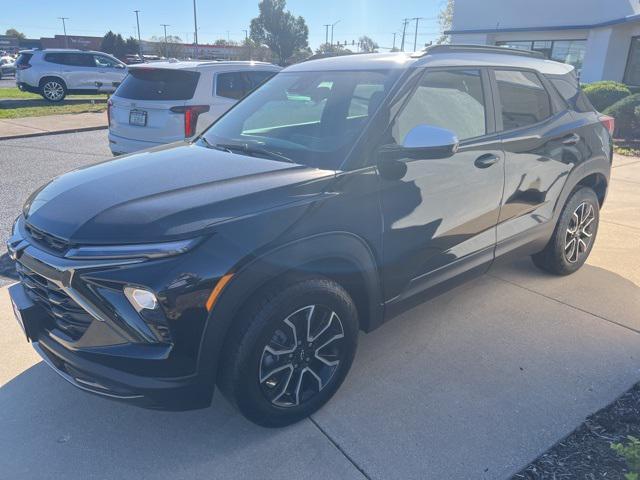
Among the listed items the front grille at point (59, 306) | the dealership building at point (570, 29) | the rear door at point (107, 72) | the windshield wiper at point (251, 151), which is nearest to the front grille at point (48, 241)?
the front grille at point (59, 306)

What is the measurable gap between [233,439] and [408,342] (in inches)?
54.3

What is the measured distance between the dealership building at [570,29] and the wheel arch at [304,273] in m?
20.3

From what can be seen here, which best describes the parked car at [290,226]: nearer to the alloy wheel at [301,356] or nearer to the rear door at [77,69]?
the alloy wheel at [301,356]

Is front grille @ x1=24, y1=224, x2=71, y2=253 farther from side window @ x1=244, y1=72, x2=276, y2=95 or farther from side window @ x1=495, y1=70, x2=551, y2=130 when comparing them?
side window @ x1=244, y1=72, x2=276, y2=95

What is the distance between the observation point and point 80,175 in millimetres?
2854

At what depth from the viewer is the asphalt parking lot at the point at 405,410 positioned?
2.42 metres

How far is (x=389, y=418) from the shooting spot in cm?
272

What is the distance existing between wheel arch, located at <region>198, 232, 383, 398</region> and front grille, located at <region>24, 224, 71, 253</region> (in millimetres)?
741

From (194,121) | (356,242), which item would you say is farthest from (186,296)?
(194,121)

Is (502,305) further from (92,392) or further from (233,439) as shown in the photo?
(92,392)

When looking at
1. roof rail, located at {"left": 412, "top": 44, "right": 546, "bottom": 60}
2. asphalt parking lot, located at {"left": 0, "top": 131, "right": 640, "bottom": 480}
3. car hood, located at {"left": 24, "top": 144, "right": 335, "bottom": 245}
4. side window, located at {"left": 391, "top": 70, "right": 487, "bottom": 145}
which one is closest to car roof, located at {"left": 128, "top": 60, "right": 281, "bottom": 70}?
asphalt parking lot, located at {"left": 0, "top": 131, "right": 640, "bottom": 480}

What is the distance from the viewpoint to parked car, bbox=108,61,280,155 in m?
6.06

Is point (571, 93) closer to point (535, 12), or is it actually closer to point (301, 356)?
point (301, 356)

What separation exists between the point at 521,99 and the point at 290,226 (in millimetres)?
2305
